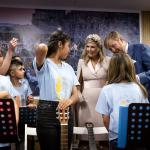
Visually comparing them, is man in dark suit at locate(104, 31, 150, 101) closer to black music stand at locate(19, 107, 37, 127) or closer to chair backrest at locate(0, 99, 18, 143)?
black music stand at locate(19, 107, 37, 127)

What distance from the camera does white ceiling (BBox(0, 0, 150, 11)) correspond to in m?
4.04

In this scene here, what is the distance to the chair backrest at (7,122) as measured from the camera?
5.65 feet

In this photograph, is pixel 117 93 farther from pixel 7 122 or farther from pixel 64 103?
pixel 7 122

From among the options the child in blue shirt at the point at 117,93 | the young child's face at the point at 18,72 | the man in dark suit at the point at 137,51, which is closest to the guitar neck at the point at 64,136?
the child in blue shirt at the point at 117,93

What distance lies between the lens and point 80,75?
2.49 metres

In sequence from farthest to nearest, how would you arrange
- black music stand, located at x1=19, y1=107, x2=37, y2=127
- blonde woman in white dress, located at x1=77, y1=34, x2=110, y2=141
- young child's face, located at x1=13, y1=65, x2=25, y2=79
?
young child's face, located at x1=13, y1=65, x2=25, y2=79
blonde woman in white dress, located at x1=77, y1=34, x2=110, y2=141
black music stand, located at x1=19, y1=107, x2=37, y2=127

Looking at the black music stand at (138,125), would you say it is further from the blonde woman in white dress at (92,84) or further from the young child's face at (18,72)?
the young child's face at (18,72)

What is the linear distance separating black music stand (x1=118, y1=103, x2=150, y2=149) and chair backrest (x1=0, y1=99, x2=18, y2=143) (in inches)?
25.1

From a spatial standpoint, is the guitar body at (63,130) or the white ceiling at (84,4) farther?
the white ceiling at (84,4)

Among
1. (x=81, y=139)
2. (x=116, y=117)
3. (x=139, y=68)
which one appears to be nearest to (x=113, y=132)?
(x=116, y=117)

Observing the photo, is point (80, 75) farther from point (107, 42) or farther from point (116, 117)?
point (116, 117)

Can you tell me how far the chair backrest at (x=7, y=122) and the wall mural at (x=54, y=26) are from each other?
225cm

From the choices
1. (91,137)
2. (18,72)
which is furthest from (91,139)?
(18,72)

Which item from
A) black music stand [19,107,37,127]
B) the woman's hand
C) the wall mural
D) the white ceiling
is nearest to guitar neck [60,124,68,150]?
the woman's hand
